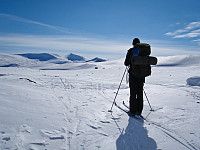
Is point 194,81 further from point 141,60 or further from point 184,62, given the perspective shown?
point 184,62

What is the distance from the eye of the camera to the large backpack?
3805 mm

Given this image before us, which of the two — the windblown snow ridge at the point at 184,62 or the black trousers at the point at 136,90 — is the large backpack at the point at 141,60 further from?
the windblown snow ridge at the point at 184,62

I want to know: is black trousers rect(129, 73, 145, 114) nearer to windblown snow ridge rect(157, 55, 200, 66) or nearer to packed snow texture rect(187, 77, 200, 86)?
packed snow texture rect(187, 77, 200, 86)

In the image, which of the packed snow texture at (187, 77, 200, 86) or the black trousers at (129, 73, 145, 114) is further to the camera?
the packed snow texture at (187, 77, 200, 86)

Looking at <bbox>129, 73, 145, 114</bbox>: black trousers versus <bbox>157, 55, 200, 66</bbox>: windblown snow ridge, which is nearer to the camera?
<bbox>129, 73, 145, 114</bbox>: black trousers

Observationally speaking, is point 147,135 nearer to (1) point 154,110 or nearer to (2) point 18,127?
(1) point 154,110

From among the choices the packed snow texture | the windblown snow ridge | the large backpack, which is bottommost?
the packed snow texture

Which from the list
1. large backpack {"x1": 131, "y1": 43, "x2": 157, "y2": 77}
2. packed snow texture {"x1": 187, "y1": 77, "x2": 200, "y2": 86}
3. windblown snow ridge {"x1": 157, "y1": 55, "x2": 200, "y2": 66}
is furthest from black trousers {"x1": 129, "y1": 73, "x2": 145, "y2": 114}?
windblown snow ridge {"x1": 157, "y1": 55, "x2": 200, "y2": 66}

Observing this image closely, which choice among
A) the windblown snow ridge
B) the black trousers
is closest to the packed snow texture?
the black trousers

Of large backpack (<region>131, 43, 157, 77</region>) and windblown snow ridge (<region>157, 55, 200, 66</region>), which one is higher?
windblown snow ridge (<region>157, 55, 200, 66</region>)

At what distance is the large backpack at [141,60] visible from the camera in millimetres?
3805

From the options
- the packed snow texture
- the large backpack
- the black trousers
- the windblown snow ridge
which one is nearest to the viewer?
the large backpack

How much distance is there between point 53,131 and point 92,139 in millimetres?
811

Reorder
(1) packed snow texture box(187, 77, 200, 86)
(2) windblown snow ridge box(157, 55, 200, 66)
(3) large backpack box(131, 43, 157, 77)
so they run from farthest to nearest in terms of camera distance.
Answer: (2) windblown snow ridge box(157, 55, 200, 66)
(1) packed snow texture box(187, 77, 200, 86)
(3) large backpack box(131, 43, 157, 77)
